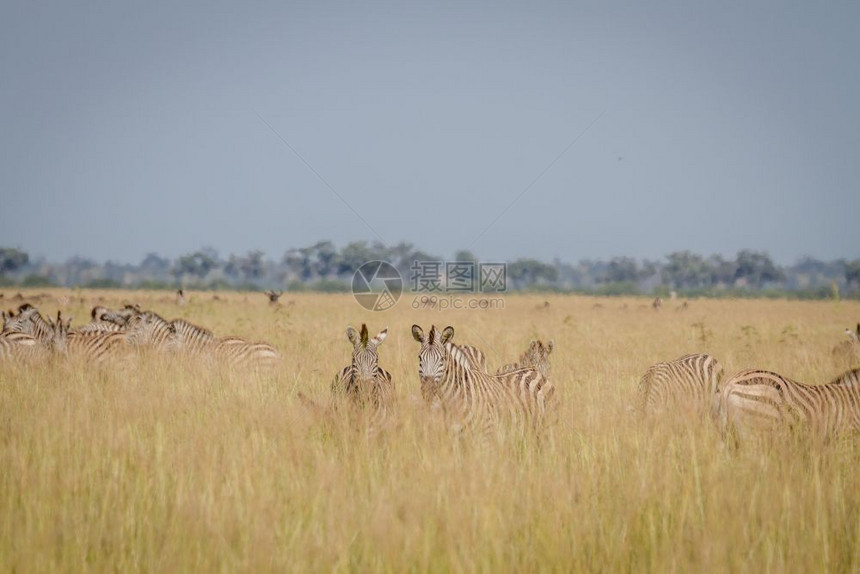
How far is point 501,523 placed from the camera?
201 inches

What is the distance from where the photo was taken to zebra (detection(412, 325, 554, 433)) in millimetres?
7695

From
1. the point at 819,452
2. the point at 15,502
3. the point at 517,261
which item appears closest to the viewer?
the point at 15,502

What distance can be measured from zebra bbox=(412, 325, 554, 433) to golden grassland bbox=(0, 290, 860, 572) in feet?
0.97

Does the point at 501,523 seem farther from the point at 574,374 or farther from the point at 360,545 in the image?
the point at 574,374

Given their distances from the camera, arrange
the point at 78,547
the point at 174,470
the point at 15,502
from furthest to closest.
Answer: the point at 174,470
the point at 15,502
the point at 78,547

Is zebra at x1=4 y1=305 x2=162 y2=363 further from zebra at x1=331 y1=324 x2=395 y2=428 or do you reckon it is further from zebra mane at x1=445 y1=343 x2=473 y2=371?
zebra mane at x1=445 y1=343 x2=473 y2=371

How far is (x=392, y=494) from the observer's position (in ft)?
19.2

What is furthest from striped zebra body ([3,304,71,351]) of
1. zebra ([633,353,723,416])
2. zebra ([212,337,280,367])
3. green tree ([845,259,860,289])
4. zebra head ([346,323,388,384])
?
green tree ([845,259,860,289])

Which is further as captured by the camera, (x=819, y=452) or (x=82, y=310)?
(x=82, y=310)

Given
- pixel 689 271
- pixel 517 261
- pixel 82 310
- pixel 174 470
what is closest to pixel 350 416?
pixel 174 470

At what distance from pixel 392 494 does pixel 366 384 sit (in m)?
2.40

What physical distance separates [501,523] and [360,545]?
974mm

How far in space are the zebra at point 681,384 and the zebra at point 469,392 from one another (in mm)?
1726

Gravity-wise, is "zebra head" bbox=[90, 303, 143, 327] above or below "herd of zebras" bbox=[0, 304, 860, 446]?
above
